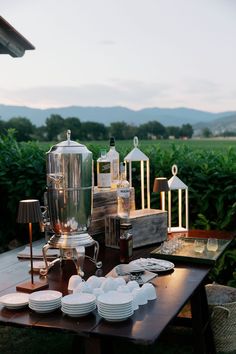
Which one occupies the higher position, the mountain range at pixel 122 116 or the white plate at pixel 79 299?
the mountain range at pixel 122 116

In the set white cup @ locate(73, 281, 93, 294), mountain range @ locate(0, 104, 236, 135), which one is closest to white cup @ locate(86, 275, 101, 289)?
white cup @ locate(73, 281, 93, 294)

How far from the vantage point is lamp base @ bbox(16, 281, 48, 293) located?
259 centimetres

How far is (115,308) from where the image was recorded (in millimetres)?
2186

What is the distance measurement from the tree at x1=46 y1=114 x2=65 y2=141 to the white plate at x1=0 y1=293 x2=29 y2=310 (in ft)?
16.4

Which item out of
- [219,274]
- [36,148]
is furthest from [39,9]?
[219,274]

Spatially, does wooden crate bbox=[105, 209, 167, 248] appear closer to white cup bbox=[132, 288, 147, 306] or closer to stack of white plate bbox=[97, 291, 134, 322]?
white cup bbox=[132, 288, 147, 306]

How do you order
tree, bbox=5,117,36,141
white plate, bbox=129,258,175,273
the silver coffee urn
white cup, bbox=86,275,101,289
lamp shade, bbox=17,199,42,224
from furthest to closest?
tree, bbox=5,117,36,141 < the silver coffee urn < white plate, bbox=129,258,175,273 < lamp shade, bbox=17,199,42,224 < white cup, bbox=86,275,101,289

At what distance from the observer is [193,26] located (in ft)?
22.6

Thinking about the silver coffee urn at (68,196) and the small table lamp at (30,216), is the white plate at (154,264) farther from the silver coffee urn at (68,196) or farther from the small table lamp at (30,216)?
the small table lamp at (30,216)

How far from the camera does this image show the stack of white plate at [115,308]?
2184 millimetres

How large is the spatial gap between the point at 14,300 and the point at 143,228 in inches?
60.2

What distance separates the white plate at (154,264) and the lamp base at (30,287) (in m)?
0.66

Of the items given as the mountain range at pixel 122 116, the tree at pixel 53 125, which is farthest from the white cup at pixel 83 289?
the tree at pixel 53 125

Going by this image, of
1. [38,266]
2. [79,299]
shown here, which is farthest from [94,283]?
[38,266]
